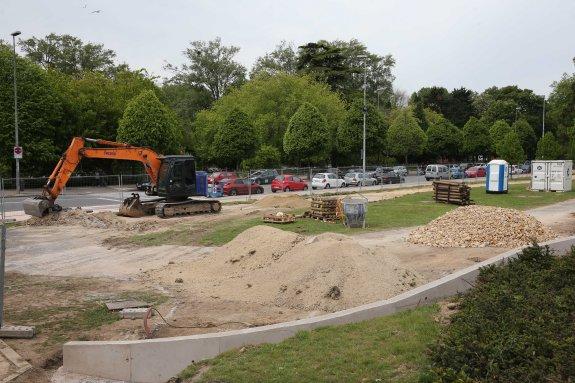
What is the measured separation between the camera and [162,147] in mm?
50031

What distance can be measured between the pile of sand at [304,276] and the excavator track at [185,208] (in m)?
11.7

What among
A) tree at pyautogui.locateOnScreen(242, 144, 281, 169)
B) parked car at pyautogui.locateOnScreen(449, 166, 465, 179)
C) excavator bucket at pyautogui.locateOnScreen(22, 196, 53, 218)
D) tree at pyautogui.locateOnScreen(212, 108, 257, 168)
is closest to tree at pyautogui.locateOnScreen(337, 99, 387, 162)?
tree at pyautogui.locateOnScreen(242, 144, 281, 169)

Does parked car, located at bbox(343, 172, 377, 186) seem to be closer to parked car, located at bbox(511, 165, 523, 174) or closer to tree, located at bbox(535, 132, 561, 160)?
tree, located at bbox(535, 132, 561, 160)

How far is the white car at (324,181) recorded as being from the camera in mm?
44188

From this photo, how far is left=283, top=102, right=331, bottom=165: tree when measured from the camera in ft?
176

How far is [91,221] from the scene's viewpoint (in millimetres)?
24812

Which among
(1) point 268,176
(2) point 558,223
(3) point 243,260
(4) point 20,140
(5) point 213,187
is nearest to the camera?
(3) point 243,260

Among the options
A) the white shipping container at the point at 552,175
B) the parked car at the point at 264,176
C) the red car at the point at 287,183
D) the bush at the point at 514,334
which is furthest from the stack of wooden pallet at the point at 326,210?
the white shipping container at the point at 552,175

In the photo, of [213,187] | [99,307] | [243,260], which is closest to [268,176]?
[213,187]

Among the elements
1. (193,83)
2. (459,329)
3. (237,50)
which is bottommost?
(459,329)

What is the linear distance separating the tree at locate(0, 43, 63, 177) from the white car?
20606 millimetres

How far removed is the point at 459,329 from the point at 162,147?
4520 centimetres

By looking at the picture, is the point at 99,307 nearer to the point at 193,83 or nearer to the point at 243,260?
the point at 243,260

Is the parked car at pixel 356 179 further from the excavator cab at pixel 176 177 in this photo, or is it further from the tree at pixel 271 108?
the excavator cab at pixel 176 177
